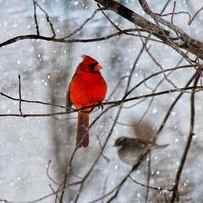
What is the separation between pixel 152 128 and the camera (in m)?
1.99

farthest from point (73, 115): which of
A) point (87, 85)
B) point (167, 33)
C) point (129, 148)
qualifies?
point (167, 33)

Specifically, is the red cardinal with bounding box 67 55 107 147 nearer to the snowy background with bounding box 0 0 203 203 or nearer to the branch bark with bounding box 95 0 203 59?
the snowy background with bounding box 0 0 203 203

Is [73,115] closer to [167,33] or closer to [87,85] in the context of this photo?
[87,85]

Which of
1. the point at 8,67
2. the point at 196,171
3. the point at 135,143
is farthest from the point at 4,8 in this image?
the point at 196,171

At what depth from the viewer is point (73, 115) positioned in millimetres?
1999

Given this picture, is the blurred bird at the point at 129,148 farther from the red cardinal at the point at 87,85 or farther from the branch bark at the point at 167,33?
the branch bark at the point at 167,33

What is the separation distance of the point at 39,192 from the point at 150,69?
0.68 meters

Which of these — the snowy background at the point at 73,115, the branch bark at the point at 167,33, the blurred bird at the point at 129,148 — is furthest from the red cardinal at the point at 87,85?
the branch bark at the point at 167,33

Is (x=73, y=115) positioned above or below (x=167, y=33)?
above

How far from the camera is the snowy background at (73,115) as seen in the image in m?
1.98

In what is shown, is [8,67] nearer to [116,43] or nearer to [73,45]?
[73,45]

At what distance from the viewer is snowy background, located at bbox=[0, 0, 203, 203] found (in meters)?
1.98

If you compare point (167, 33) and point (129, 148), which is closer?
point (167, 33)

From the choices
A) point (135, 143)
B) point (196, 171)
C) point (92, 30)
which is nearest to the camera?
point (135, 143)
